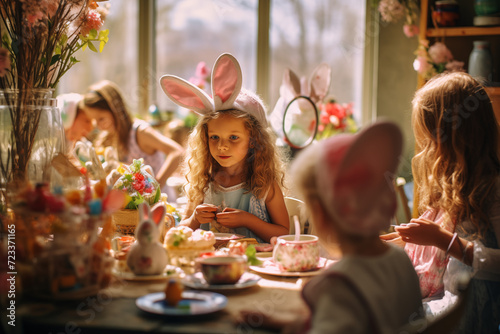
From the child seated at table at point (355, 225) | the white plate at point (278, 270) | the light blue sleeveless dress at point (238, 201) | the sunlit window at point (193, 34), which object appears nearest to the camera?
the child seated at table at point (355, 225)

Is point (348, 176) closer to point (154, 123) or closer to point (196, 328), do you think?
point (196, 328)

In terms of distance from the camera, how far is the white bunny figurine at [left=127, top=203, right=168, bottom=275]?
1327mm

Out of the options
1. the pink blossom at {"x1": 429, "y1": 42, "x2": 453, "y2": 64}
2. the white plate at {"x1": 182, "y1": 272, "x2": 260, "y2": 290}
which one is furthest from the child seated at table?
the pink blossom at {"x1": 429, "y1": 42, "x2": 453, "y2": 64}

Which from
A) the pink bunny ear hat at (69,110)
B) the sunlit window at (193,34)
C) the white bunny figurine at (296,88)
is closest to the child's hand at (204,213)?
the white bunny figurine at (296,88)

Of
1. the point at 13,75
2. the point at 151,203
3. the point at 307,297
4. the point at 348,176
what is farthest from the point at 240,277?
the point at 13,75

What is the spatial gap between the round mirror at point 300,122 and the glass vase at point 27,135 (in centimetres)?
142

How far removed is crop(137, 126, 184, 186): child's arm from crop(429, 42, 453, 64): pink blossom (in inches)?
64.2

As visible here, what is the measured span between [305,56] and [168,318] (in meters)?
3.66

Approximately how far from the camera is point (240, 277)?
135 centimetres

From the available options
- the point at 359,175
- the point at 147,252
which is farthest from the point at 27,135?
the point at 359,175

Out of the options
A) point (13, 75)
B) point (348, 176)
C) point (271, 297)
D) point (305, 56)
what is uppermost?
point (305, 56)

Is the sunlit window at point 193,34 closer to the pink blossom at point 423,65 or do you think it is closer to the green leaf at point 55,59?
the pink blossom at point 423,65

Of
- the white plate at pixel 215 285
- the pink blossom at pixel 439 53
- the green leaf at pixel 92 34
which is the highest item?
the pink blossom at pixel 439 53

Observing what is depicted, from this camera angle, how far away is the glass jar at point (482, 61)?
10.9 feet
